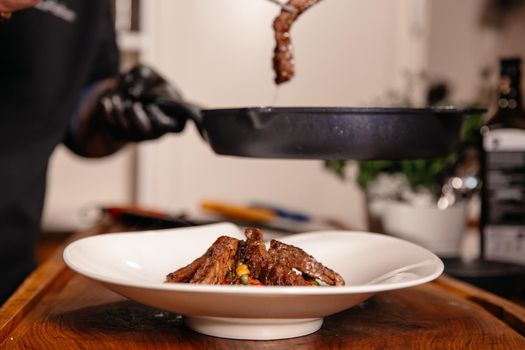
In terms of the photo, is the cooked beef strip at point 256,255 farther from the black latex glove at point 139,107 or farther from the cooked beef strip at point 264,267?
the black latex glove at point 139,107

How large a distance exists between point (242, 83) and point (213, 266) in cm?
44

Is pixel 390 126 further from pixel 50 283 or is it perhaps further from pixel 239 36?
pixel 50 283

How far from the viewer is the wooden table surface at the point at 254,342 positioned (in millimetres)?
697

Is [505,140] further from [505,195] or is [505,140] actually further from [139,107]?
[139,107]

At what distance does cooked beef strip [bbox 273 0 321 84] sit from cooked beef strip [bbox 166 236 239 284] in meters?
0.26

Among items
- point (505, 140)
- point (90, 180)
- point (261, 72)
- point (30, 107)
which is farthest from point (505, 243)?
point (90, 180)

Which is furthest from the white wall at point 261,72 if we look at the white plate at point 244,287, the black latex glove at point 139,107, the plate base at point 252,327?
the plate base at point 252,327

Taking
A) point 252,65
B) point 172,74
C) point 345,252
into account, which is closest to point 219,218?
point 172,74

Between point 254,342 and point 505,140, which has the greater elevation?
point 505,140

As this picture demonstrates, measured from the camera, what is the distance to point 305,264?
758 millimetres

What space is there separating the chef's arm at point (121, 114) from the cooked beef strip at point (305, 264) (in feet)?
1.91

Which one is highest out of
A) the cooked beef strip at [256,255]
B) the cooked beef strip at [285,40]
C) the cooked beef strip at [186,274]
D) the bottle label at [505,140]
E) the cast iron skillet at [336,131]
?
the cooked beef strip at [285,40]

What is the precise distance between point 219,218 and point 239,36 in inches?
33.7

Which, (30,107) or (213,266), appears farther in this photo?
(30,107)
